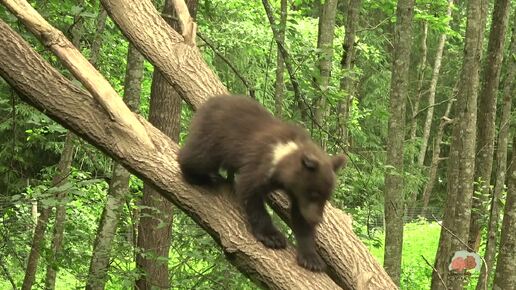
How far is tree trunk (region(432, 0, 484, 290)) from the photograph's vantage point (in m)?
6.94

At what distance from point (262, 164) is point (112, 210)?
244 cm

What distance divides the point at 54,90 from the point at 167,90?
3.18 metres

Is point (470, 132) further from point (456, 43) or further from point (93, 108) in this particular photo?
point (456, 43)

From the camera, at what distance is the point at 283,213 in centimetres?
445

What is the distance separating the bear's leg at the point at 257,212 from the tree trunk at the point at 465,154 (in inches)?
116

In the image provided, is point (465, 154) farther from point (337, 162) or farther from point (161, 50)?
point (161, 50)

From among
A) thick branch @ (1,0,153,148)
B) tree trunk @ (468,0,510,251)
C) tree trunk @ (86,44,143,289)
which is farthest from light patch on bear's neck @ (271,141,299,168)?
tree trunk @ (468,0,510,251)

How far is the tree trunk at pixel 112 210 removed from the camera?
6092mm

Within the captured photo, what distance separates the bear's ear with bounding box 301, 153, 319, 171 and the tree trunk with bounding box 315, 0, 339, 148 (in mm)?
2153

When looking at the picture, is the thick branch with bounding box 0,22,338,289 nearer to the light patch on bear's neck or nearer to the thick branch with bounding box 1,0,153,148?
the thick branch with bounding box 1,0,153,148

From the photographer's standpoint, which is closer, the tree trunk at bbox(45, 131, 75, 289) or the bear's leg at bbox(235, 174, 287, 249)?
the bear's leg at bbox(235, 174, 287, 249)

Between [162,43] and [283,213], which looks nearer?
[283,213]

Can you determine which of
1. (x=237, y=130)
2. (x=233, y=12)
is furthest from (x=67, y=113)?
(x=233, y=12)

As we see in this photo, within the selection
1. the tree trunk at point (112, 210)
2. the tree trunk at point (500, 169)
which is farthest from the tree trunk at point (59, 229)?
the tree trunk at point (500, 169)
